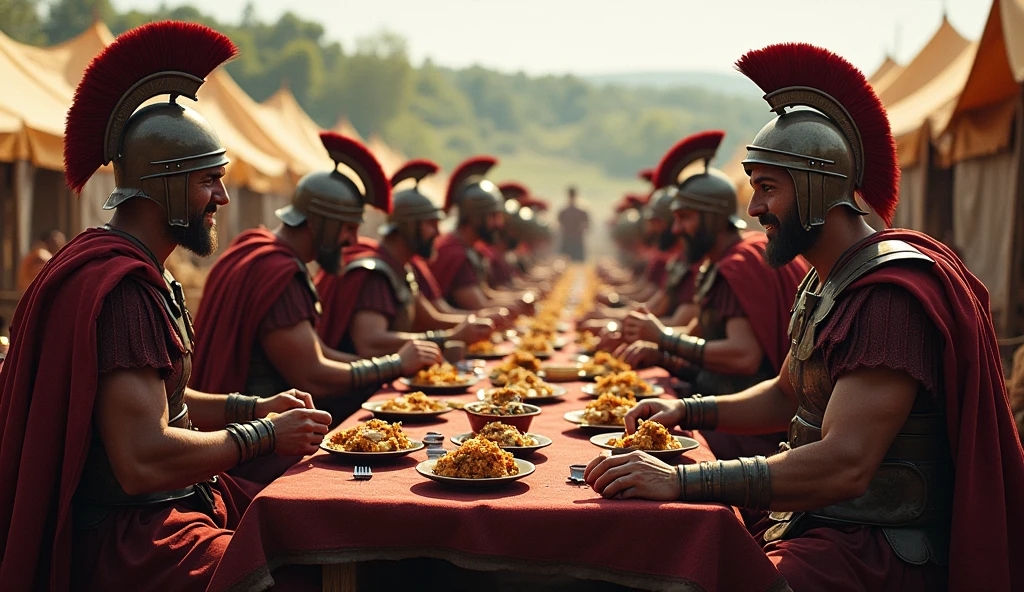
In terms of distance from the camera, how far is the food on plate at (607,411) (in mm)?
4020

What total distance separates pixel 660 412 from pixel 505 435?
2.18ft

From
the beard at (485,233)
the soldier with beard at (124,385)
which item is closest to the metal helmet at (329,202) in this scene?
the soldier with beard at (124,385)

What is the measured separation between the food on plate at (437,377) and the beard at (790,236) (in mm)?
2113

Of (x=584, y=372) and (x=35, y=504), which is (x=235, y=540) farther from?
(x=584, y=372)

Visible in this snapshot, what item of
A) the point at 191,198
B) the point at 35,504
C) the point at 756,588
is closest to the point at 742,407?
the point at 756,588

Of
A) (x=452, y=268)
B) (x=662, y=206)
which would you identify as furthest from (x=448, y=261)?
(x=662, y=206)

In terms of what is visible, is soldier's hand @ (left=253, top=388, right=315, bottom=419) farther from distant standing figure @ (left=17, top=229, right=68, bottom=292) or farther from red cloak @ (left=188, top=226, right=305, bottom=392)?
distant standing figure @ (left=17, top=229, right=68, bottom=292)

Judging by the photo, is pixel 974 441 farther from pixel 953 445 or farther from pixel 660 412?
pixel 660 412

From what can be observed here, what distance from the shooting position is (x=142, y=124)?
133 inches

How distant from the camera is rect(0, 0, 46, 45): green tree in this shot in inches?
1106

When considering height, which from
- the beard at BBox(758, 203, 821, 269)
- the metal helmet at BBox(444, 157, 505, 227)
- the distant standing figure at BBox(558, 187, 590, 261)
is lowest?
the distant standing figure at BBox(558, 187, 590, 261)

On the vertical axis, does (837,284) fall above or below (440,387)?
above

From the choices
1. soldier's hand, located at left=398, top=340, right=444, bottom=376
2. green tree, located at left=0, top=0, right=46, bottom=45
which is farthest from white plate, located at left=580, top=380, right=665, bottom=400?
green tree, located at left=0, top=0, right=46, bottom=45

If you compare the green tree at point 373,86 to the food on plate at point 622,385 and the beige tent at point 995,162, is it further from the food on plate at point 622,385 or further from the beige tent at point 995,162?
the food on plate at point 622,385
